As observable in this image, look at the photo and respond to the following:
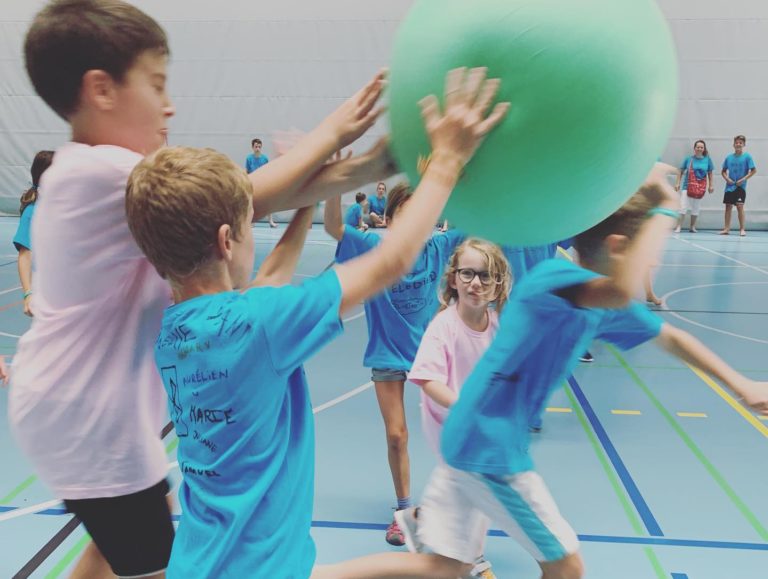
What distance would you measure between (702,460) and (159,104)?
3206 mm

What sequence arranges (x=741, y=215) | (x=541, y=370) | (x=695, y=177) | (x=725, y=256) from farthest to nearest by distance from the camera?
(x=741, y=215)
(x=695, y=177)
(x=725, y=256)
(x=541, y=370)

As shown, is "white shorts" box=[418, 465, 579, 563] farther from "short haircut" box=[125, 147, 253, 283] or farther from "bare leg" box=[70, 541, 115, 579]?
"short haircut" box=[125, 147, 253, 283]

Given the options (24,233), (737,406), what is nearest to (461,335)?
(737,406)

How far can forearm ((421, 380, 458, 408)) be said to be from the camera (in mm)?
2451

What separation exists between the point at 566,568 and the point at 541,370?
59 centimetres

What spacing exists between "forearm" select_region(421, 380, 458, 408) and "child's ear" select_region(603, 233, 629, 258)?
81cm

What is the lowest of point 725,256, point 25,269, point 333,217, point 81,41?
point 725,256

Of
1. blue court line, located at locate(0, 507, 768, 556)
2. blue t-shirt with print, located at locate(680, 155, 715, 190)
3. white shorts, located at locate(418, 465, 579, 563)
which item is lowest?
blue court line, located at locate(0, 507, 768, 556)

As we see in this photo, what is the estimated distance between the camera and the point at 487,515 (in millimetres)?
2131

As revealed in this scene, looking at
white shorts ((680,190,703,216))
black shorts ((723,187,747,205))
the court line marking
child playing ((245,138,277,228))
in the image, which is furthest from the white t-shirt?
black shorts ((723,187,747,205))

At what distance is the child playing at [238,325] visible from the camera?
4.03 ft

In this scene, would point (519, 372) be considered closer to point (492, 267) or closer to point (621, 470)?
point (492, 267)

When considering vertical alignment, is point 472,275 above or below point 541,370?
above

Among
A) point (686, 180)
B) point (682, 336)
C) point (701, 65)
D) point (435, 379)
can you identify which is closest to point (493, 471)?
point (435, 379)
